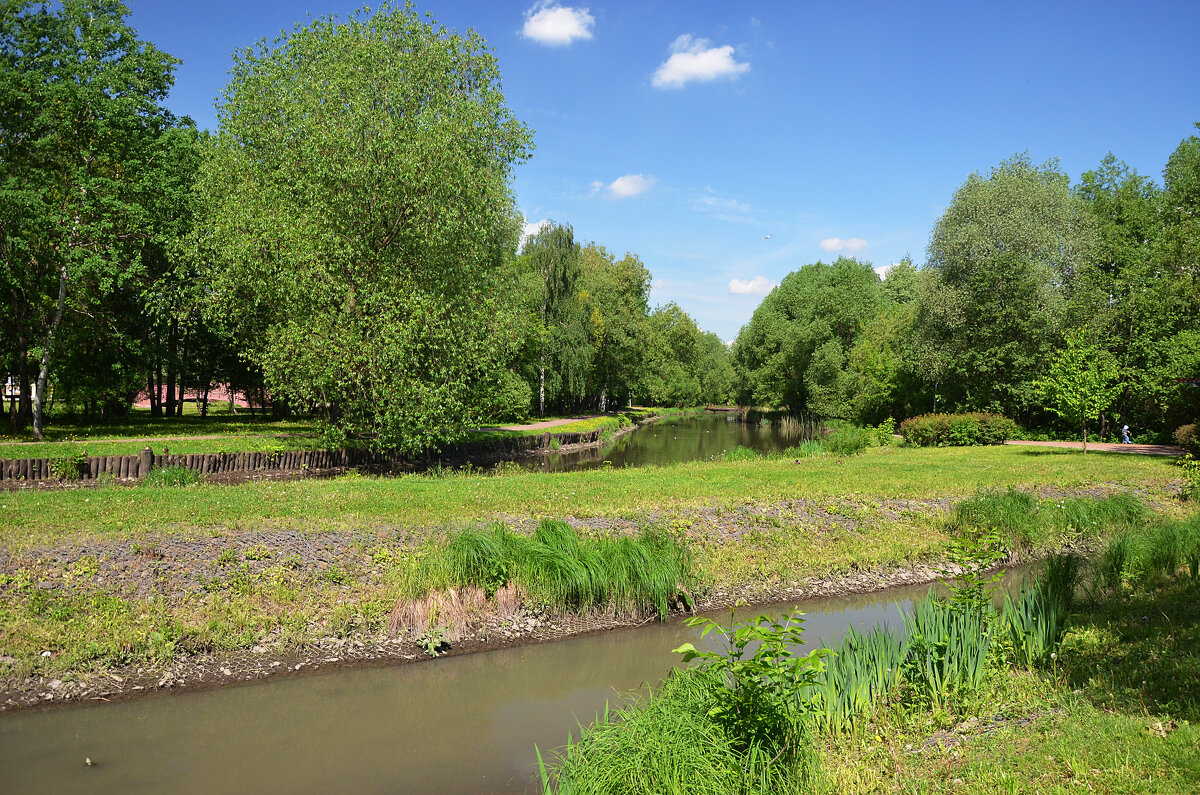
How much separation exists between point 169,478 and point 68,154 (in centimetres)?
1749

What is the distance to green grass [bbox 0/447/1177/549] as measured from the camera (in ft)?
38.5

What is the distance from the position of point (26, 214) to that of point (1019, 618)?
31.0 meters

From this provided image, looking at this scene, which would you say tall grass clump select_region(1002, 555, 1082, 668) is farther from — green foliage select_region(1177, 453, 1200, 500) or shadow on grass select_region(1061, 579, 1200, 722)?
green foliage select_region(1177, 453, 1200, 500)

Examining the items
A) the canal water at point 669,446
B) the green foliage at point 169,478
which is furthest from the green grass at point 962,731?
the canal water at point 669,446

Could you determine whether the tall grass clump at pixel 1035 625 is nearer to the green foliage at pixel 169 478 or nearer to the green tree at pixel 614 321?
the green foliage at pixel 169 478

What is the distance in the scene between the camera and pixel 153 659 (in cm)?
843

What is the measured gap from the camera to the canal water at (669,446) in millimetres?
31328

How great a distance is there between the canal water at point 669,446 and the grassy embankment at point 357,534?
370 inches

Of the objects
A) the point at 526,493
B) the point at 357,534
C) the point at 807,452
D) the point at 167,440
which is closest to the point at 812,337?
the point at 807,452

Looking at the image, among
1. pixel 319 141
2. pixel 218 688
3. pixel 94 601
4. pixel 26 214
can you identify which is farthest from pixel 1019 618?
pixel 26 214

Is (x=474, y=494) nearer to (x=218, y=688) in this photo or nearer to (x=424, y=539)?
(x=424, y=539)

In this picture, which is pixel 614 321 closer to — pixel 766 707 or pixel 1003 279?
pixel 1003 279

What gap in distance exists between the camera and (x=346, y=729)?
24.4ft

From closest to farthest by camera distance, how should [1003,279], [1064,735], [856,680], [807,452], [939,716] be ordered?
1. [1064,735]
2. [939,716]
3. [856,680]
4. [807,452]
5. [1003,279]
